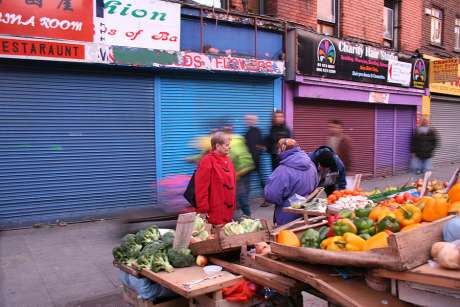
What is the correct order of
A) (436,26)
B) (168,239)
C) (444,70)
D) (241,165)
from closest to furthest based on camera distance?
(168,239), (241,165), (444,70), (436,26)

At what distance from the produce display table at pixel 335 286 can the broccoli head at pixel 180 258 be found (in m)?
0.79

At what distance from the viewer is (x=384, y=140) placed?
47.9 feet

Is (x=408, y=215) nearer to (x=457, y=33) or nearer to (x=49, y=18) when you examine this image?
(x=49, y=18)

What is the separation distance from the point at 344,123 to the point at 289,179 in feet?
29.0

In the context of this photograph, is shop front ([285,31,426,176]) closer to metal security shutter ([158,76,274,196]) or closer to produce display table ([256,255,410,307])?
metal security shutter ([158,76,274,196])

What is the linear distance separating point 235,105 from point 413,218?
25.5 ft

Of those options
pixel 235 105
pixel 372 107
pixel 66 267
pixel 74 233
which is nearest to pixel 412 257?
pixel 66 267

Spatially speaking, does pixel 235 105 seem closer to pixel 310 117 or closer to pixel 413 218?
pixel 310 117

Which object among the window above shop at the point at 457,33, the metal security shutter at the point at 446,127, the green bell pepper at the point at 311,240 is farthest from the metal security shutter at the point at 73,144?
the window above shop at the point at 457,33

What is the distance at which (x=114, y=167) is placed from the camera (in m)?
8.53

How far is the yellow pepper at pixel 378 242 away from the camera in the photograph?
245 cm

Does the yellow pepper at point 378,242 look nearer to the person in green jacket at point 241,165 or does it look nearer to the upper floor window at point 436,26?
the person in green jacket at point 241,165

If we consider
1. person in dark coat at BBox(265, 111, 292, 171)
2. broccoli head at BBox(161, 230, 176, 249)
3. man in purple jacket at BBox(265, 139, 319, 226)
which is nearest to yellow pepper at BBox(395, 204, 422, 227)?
broccoli head at BBox(161, 230, 176, 249)

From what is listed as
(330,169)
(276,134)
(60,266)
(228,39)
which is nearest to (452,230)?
(330,169)
